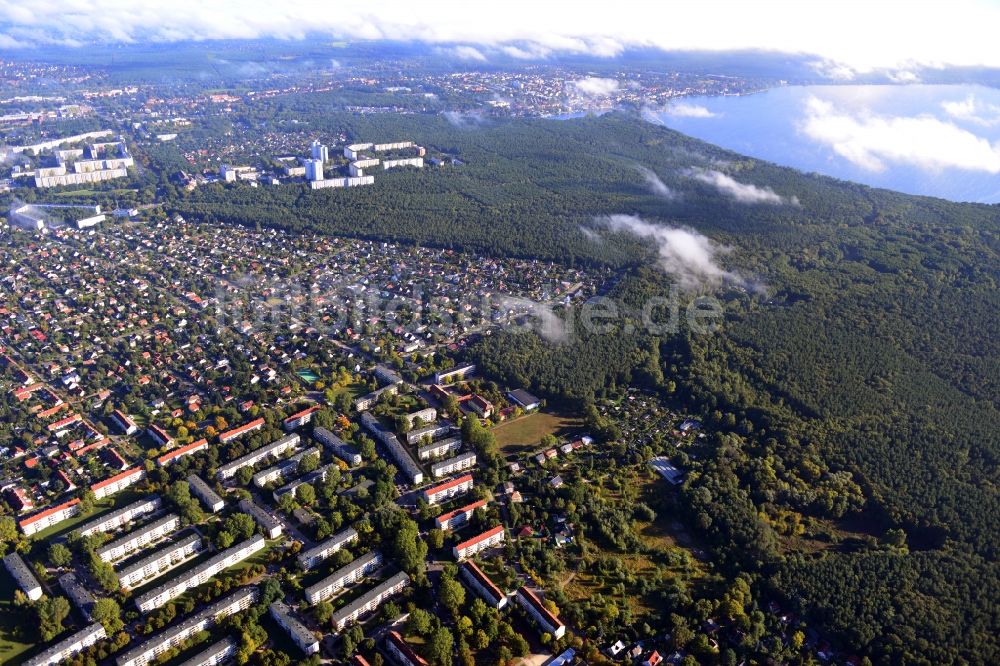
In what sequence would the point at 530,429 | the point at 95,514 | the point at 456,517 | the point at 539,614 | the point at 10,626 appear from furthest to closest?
the point at 530,429
the point at 95,514
the point at 456,517
the point at 539,614
the point at 10,626

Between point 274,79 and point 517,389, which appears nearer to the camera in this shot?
point 517,389

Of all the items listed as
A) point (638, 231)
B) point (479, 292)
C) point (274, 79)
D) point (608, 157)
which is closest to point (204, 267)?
point (479, 292)

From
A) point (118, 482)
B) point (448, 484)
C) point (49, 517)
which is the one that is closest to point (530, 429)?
point (448, 484)

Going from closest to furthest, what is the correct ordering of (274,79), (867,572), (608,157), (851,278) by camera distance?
(867,572)
(851,278)
(608,157)
(274,79)

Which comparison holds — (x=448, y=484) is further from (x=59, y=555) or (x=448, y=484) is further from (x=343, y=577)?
(x=59, y=555)

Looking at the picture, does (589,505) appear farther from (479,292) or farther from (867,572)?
(479,292)

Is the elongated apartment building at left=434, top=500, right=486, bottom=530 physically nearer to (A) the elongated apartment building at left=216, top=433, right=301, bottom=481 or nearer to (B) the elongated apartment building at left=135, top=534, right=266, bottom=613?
(B) the elongated apartment building at left=135, top=534, right=266, bottom=613

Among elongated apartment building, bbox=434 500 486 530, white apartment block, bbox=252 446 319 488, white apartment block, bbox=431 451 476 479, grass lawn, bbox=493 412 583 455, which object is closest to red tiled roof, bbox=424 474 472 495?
white apartment block, bbox=431 451 476 479
